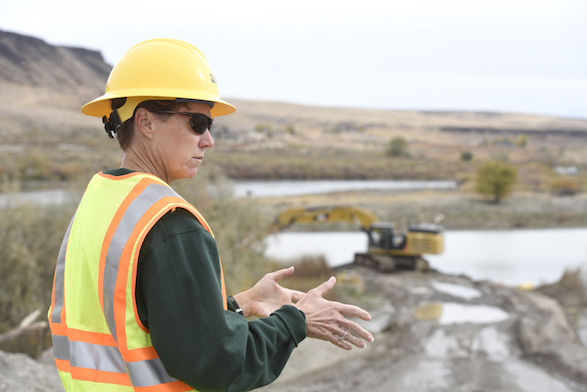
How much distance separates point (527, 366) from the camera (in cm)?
901

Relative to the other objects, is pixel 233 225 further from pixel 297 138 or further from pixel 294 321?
A: pixel 297 138

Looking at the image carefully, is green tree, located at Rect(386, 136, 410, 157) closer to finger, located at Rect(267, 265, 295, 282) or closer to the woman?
finger, located at Rect(267, 265, 295, 282)

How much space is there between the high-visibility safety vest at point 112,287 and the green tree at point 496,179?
115 feet

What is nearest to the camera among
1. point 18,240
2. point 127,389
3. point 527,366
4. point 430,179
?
point 127,389

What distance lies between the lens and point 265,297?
183 cm

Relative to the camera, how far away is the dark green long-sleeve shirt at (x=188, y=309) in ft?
4.34

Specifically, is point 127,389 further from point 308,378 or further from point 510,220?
point 510,220

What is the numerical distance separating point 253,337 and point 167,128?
633mm

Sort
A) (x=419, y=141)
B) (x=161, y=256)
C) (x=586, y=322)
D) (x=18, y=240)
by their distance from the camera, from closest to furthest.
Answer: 1. (x=161, y=256)
2. (x=18, y=240)
3. (x=586, y=322)
4. (x=419, y=141)

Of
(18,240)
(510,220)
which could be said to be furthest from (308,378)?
(510,220)

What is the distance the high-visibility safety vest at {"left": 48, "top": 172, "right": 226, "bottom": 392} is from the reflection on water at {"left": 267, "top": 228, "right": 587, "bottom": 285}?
14.0m

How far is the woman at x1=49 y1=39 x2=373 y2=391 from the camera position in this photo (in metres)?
1.33

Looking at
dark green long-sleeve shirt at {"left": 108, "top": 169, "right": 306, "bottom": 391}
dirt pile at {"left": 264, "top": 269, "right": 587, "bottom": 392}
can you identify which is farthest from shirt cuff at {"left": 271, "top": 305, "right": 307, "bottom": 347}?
dirt pile at {"left": 264, "top": 269, "right": 587, "bottom": 392}

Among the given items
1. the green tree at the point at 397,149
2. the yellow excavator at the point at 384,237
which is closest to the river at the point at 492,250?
the yellow excavator at the point at 384,237
